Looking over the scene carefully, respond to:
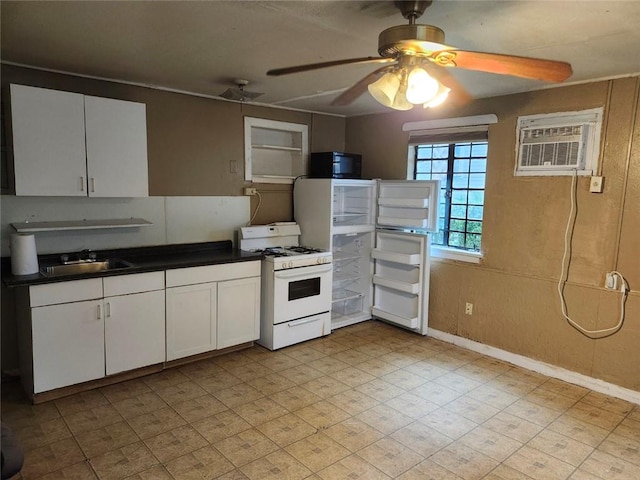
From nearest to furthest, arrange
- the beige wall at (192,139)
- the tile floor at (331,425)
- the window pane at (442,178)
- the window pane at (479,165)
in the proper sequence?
the tile floor at (331,425)
the beige wall at (192,139)
the window pane at (479,165)
the window pane at (442,178)

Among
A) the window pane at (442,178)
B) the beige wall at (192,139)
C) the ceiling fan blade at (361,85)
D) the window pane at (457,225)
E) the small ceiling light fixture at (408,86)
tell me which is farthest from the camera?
the window pane at (442,178)

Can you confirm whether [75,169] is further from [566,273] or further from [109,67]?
[566,273]

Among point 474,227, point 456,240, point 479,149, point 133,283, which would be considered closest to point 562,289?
point 474,227

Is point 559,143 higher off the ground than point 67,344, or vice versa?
point 559,143

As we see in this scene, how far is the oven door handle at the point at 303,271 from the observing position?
3783mm

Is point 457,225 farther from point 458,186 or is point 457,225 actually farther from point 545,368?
point 545,368

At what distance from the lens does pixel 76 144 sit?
2.98 metres

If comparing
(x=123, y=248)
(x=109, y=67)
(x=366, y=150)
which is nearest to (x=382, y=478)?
(x=123, y=248)

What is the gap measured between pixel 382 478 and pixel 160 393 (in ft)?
5.46

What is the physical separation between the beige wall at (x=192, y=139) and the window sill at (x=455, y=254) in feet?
5.38

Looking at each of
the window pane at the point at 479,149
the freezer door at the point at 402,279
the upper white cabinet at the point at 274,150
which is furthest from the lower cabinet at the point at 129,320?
the window pane at the point at 479,149

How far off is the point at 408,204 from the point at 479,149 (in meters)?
0.80

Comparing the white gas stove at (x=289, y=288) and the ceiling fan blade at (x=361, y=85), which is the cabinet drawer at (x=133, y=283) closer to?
the white gas stove at (x=289, y=288)

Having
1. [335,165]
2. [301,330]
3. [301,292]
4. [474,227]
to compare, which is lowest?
[301,330]
